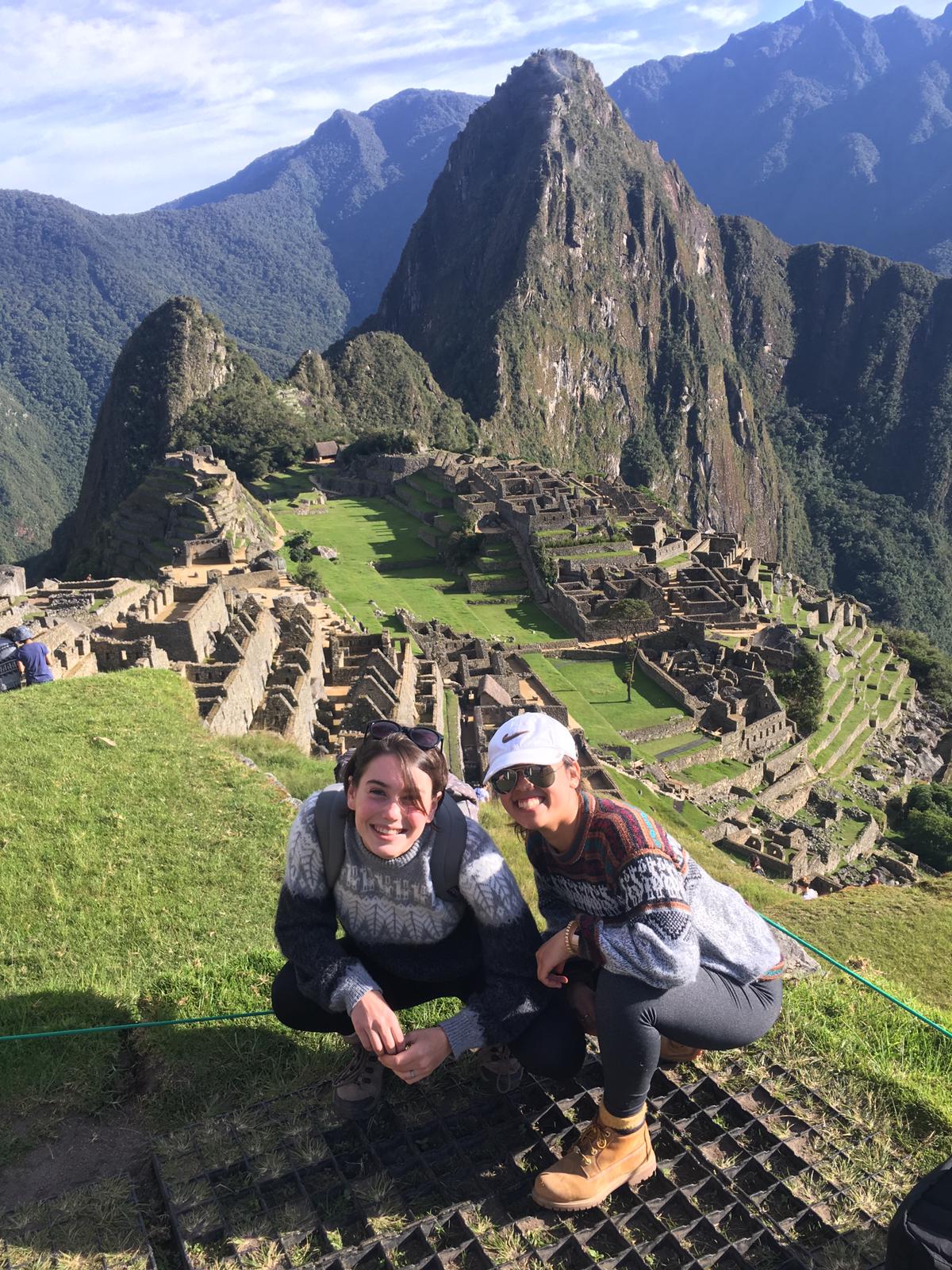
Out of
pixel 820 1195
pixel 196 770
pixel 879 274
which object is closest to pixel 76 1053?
pixel 820 1195

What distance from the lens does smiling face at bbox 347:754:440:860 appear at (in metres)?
3.55

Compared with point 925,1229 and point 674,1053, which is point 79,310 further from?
point 925,1229

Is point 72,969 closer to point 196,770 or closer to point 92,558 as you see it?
point 196,770

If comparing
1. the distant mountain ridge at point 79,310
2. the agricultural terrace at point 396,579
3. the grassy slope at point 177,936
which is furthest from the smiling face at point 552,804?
the distant mountain ridge at point 79,310

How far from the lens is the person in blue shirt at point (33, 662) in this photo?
10.6 meters

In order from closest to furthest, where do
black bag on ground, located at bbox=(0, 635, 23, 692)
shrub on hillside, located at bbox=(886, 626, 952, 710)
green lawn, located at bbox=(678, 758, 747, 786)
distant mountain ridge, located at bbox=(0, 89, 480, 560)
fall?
black bag on ground, located at bbox=(0, 635, 23, 692), green lawn, located at bbox=(678, 758, 747, 786), shrub on hillside, located at bbox=(886, 626, 952, 710), distant mountain ridge, located at bbox=(0, 89, 480, 560)

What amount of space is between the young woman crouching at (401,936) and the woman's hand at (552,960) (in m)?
0.06

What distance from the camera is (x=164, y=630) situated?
51.0 ft

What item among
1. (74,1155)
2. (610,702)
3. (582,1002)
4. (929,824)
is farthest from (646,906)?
(929,824)

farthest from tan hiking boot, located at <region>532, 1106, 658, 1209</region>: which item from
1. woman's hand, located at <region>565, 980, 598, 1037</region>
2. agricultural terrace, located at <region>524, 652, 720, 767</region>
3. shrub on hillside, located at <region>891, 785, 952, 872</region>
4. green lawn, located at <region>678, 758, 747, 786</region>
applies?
shrub on hillside, located at <region>891, 785, 952, 872</region>

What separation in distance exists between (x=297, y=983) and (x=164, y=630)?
12.7 meters

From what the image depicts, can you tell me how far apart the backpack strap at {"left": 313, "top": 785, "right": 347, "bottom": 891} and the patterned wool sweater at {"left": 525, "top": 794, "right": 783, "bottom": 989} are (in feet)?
2.66

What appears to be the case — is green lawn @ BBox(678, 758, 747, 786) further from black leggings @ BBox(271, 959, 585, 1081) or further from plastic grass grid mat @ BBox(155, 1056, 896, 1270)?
black leggings @ BBox(271, 959, 585, 1081)

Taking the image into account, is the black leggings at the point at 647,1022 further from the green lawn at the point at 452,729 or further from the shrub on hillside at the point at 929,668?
the shrub on hillside at the point at 929,668
